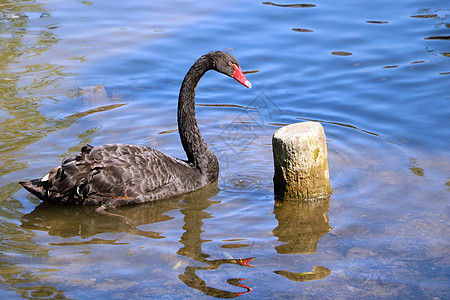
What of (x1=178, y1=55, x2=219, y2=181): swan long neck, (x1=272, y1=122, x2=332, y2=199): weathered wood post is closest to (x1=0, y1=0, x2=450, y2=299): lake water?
(x1=272, y1=122, x2=332, y2=199): weathered wood post

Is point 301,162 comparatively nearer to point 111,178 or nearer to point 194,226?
point 194,226

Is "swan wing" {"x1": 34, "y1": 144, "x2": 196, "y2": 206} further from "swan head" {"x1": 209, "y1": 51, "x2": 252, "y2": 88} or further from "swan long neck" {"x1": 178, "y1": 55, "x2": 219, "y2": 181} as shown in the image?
"swan head" {"x1": 209, "y1": 51, "x2": 252, "y2": 88}

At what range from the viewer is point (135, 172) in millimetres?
6445

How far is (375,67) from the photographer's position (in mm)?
9719

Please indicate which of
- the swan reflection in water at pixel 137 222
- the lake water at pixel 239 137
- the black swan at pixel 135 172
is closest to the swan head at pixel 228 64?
the black swan at pixel 135 172

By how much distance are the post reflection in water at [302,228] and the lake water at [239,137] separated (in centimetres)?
2

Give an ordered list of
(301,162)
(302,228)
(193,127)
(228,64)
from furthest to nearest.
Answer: (193,127)
(228,64)
(301,162)
(302,228)

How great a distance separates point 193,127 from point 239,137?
108 centimetres

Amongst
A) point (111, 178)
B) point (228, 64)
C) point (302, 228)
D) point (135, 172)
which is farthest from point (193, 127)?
point (302, 228)

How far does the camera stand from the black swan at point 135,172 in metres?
6.23

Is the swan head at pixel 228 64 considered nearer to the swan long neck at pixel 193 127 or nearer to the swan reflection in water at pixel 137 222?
the swan long neck at pixel 193 127

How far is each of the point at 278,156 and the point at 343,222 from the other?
2.86 feet

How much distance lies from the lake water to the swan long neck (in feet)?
0.87

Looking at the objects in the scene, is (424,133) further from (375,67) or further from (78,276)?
(78,276)
